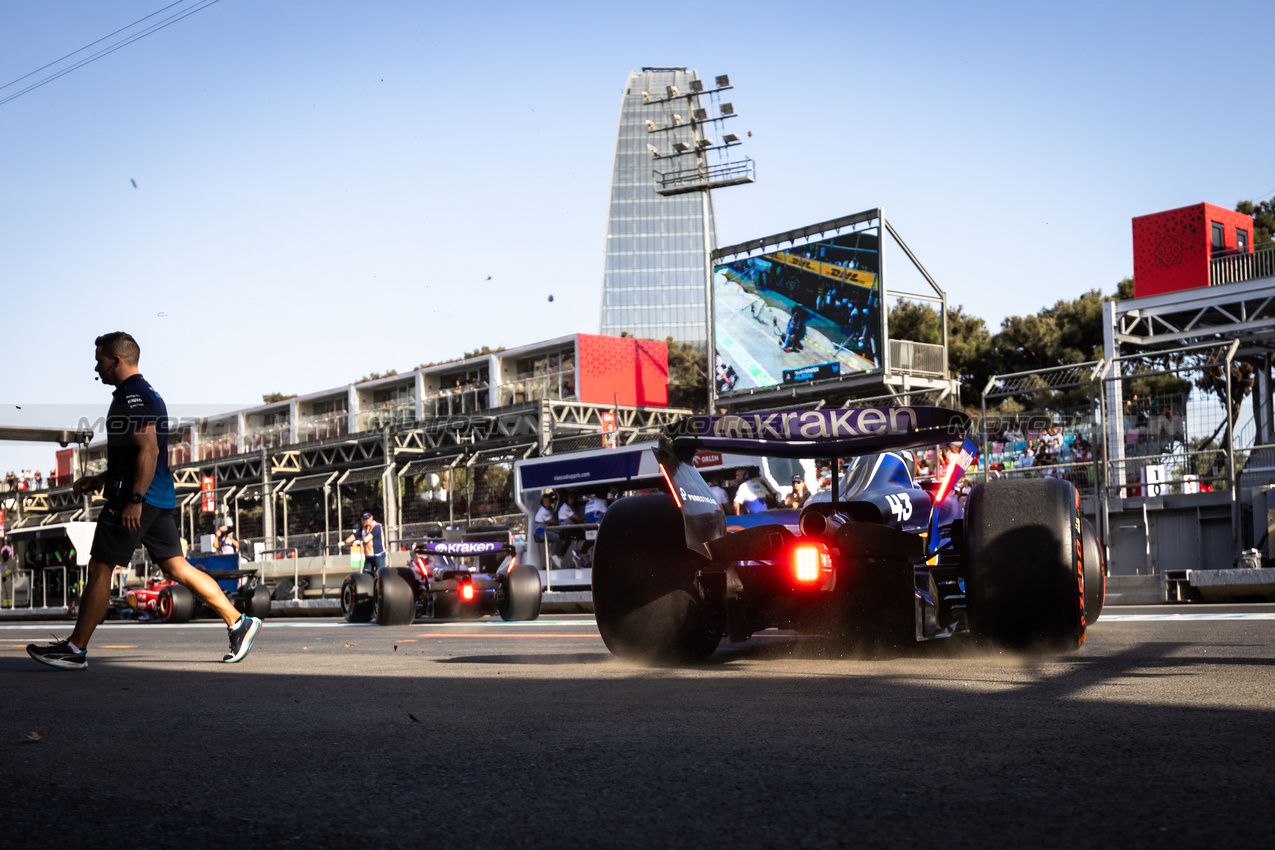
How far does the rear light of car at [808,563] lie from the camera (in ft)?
19.7

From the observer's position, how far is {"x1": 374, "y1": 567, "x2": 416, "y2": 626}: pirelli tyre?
13.6 metres

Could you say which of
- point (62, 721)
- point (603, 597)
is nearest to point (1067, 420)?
point (603, 597)

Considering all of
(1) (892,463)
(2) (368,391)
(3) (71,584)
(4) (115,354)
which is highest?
(2) (368,391)

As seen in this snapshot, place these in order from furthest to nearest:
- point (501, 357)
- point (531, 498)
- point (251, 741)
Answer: point (501, 357)
point (531, 498)
point (251, 741)

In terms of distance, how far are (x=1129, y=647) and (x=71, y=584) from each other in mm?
28221

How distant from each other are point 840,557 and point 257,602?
16484 millimetres

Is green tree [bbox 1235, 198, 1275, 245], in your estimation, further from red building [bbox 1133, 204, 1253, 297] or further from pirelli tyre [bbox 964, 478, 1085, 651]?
pirelli tyre [bbox 964, 478, 1085, 651]

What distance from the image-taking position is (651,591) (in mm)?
6488

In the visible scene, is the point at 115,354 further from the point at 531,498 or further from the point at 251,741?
the point at 531,498

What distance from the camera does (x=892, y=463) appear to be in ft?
23.6

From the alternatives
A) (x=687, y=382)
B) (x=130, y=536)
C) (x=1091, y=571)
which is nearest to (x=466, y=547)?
(x=130, y=536)

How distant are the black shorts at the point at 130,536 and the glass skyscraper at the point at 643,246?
404ft

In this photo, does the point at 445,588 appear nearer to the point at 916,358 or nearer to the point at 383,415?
the point at 916,358

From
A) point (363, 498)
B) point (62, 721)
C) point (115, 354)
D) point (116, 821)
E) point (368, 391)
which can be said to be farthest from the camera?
point (368, 391)
